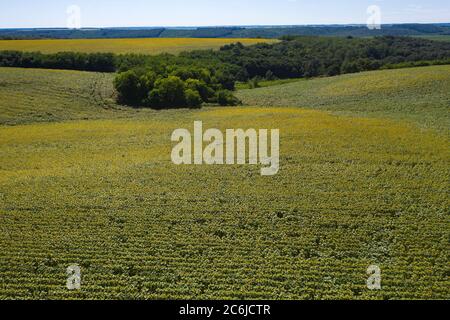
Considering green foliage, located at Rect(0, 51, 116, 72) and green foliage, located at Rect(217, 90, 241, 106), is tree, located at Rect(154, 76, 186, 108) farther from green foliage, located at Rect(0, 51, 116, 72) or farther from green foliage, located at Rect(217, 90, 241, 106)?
green foliage, located at Rect(0, 51, 116, 72)

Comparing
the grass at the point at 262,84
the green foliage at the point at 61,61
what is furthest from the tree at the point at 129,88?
the grass at the point at 262,84

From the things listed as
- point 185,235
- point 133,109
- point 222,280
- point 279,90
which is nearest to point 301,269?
point 222,280

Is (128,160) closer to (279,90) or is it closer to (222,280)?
(222,280)

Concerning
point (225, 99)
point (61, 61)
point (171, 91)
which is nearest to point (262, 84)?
point (225, 99)

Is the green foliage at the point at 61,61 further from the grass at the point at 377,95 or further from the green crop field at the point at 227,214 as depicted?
the green crop field at the point at 227,214

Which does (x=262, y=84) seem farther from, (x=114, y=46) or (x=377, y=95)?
(x=114, y=46)

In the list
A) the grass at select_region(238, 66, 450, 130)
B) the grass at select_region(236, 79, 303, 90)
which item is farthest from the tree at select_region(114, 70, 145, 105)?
the grass at select_region(236, 79, 303, 90)

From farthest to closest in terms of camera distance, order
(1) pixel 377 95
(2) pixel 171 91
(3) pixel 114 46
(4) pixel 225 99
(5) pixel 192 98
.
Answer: (3) pixel 114 46, (4) pixel 225 99, (2) pixel 171 91, (5) pixel 192 98, (1) pixel 377 95
